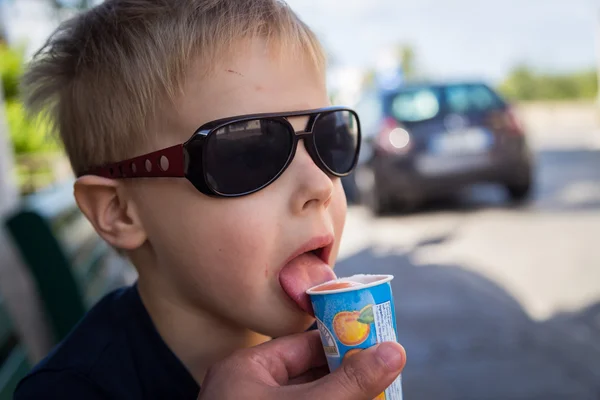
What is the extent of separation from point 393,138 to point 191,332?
692 centimetres

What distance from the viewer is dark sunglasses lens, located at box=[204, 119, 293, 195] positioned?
1382 mm

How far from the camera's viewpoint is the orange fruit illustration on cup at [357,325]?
1160mm

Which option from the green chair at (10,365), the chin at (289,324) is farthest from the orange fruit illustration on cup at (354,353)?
the green chair at (10,365)

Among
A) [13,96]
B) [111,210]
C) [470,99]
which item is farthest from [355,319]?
[13,96]

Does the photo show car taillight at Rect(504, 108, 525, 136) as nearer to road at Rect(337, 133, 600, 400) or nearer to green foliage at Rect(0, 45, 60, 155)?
road at Rect(337, 133, 600, 400)

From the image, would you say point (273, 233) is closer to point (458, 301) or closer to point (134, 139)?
point (134, 139)

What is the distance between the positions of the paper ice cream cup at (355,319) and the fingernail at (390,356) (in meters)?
0.06

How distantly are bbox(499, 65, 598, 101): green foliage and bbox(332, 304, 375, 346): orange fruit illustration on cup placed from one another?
3539cm

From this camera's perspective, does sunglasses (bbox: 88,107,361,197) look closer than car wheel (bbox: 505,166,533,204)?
Yes

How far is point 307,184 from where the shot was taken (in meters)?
1.41

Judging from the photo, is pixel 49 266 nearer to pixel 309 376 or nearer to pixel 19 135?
pixel 309 376

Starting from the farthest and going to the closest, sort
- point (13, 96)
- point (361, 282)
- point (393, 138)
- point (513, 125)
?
point (13, 96) → point (393, 138) → point (513, 125) → point (361, 282)

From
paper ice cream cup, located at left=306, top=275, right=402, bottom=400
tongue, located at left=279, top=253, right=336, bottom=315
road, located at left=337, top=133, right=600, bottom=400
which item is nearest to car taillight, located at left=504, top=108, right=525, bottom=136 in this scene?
road, located at left=337, top=133, right=600, bottom=400

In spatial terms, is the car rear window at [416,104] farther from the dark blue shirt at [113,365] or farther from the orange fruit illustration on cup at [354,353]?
the orange fruit illustration on cup at [354,353]
